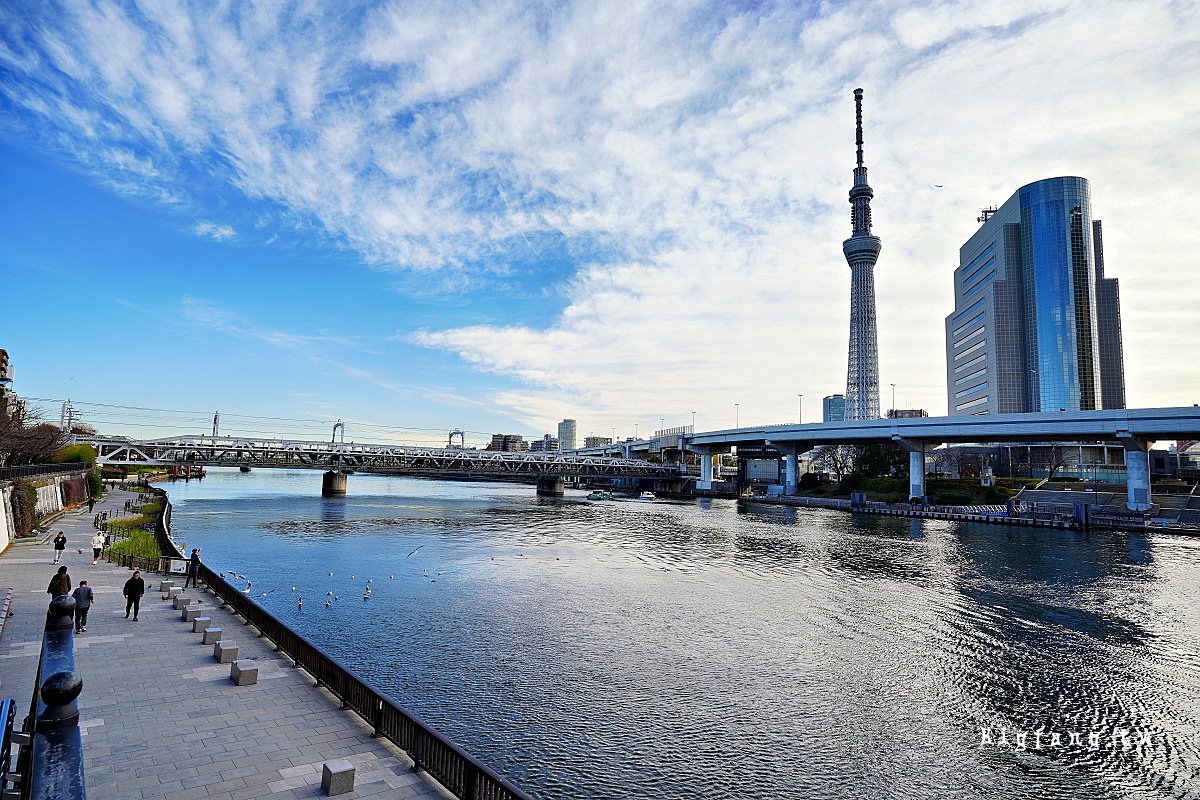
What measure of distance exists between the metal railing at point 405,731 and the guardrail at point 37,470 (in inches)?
1702

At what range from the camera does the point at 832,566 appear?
161 feet

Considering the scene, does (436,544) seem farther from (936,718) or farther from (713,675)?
(936,718)

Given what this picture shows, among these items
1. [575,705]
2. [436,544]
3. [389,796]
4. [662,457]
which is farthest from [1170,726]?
[662,457]

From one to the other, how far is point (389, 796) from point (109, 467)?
208 m

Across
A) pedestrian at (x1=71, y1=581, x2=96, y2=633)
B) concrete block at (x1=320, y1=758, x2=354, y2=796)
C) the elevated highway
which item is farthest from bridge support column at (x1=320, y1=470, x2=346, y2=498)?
concrete block at (x1=320, y1=758, x2=354, y2=796)

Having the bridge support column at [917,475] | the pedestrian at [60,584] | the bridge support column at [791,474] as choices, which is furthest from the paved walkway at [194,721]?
the bridge support column at [791,474]

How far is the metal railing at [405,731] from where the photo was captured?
11125mm

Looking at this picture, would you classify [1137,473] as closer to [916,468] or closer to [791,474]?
[916,468]

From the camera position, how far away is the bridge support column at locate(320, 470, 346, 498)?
13065cm

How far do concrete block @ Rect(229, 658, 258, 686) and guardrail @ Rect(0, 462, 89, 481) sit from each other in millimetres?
42771

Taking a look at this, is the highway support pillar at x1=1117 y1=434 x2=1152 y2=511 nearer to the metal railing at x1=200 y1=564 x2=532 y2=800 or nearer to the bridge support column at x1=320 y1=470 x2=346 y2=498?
the metal railing at x1=200 y1=564 x2=532 y2=800

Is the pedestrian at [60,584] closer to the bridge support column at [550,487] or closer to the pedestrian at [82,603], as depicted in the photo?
the pedestrian at [82,603]

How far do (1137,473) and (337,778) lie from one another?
348ft

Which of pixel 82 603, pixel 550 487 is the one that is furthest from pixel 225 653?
pixel 550 487
